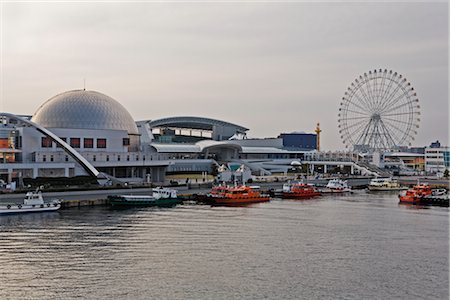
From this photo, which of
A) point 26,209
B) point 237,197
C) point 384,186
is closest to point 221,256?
point 26,209

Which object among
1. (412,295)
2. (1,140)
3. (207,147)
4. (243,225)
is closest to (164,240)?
(243,225)

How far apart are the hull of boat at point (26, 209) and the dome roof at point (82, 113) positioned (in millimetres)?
25059

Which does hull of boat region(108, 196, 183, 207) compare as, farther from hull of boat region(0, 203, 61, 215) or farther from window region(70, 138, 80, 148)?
window region(70, 138, 80, 148)

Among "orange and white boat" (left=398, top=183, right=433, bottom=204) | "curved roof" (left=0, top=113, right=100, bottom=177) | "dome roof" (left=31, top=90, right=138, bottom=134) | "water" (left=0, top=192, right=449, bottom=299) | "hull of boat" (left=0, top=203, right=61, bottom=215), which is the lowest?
"water" (left=0, top=192, right=449, bottom=299)

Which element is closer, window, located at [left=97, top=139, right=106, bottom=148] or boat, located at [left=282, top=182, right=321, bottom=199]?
boat, located at [left=282, top=182, right=321, bottom=199]

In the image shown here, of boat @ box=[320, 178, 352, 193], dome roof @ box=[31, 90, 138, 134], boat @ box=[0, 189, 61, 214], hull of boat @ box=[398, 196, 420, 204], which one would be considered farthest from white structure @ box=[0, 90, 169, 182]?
hull of boat @ box=[398, 196, 420, 204]

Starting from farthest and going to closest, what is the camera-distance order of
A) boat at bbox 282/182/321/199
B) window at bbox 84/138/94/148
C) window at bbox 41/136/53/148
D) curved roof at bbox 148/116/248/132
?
curved roof at bbox 148/116/248/132 → window at bbox 84/138/94/148 → window at bbox 41/136/53/148 → boat at bbox 282/182/321/199

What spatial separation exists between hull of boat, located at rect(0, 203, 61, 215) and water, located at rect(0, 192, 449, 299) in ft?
3.38

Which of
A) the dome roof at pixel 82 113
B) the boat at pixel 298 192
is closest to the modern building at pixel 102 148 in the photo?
the dome roof at pixel 82 113

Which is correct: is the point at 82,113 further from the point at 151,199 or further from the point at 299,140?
the point at 299,140

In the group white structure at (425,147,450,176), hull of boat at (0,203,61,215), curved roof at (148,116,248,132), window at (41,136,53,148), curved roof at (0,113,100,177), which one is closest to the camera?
hull of boat at (0,203,61,215)

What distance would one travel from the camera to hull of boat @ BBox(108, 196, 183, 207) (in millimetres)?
41031

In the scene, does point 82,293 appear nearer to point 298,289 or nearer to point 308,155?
point 298,289

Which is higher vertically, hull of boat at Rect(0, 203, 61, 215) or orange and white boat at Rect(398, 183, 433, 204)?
orange and white boat at Rect(398, 183, 433, 204)
